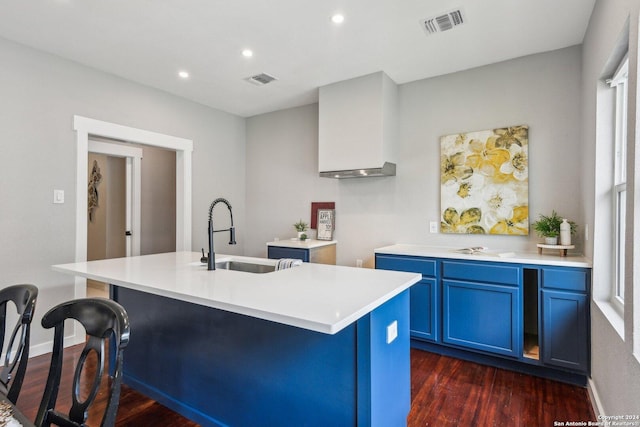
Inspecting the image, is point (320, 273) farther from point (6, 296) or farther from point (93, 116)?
point (93, 116)

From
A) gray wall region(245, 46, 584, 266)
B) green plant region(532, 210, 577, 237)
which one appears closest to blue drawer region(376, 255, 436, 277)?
gray wall region(245, 46, 584, 266)

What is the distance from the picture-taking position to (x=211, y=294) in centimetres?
156

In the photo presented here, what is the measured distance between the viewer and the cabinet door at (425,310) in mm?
3012

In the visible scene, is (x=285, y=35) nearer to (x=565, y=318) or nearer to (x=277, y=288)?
(x=277, y=288)

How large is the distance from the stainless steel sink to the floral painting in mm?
1929

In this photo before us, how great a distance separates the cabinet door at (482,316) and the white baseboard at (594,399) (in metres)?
0.46

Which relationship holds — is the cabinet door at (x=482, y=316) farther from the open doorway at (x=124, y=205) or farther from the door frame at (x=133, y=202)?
the open doorway at (x=124, y=205)

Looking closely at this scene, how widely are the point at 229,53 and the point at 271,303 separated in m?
2.60

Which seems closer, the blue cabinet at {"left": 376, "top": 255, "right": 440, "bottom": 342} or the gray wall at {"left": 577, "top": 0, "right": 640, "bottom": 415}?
the gray wall at {"left": 577, "top": 0, "right": 640, "bottom": 415}

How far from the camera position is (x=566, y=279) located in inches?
96.7

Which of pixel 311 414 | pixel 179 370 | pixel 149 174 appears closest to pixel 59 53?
pixel 149 174

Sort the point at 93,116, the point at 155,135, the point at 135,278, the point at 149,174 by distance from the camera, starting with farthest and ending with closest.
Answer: the point at 149,174 → the point at 155,135 → the point at 93,116 → the point at 135,278

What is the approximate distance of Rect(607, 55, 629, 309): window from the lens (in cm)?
205

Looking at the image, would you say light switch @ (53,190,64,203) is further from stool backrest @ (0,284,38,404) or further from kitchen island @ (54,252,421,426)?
stool backrest @ (0,284,38,404)
